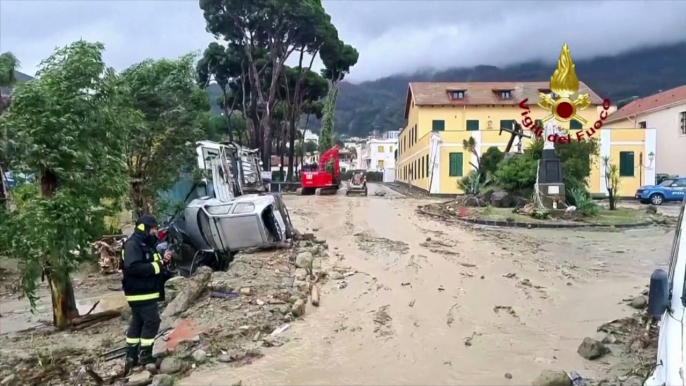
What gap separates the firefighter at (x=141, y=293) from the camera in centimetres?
595

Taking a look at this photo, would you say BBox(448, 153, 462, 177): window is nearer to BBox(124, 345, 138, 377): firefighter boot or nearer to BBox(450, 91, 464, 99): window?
BBox(450, 91, 464, 99): window

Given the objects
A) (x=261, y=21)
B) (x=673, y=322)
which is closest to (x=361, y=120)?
(x=261, y=21)

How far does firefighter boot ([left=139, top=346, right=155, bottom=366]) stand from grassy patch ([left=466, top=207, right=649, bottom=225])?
14611 mm

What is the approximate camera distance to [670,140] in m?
38.1

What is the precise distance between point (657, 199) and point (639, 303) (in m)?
24.3

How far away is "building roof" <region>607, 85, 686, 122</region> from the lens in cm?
3797

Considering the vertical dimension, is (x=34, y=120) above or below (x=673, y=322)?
above

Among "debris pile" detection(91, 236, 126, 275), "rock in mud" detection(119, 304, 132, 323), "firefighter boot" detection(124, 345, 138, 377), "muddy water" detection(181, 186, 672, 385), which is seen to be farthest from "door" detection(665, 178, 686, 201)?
"firefighter boot" detection(124, 345, 138, 377)

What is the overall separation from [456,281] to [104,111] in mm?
6246

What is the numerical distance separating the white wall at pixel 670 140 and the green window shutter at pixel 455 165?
1421cm

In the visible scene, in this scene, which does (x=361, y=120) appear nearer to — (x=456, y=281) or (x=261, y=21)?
(x=261, y=21)

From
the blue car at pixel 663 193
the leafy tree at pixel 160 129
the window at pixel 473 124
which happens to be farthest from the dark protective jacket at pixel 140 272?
the window at pixel 473 124

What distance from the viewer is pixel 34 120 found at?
716 centimetres

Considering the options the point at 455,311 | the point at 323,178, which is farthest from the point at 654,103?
the point at 455,311
